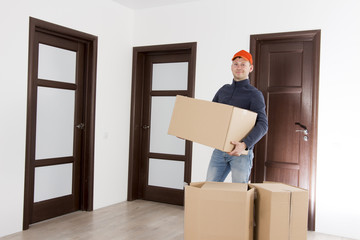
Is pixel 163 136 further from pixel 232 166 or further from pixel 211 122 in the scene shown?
pixel 211 122

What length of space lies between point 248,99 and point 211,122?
43 cm

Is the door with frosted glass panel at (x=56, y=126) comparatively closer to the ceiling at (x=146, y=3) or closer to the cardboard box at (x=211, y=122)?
the ceiling at (x=146, y=3)

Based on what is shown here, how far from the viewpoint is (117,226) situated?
10.5 ft

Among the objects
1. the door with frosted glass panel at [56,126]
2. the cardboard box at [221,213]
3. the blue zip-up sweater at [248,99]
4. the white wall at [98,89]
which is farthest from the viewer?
the door with frosted glass panel at [56,126]

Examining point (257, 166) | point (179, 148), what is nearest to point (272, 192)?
point (257, 166)

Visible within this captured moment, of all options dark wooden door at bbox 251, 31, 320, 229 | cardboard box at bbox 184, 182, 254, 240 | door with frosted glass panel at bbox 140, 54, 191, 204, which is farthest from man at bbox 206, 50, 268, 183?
door with frosted glass panel at bbox 140, 54, 191, 204

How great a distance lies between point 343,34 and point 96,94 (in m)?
2.49

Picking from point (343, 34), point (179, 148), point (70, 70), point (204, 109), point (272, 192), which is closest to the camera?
point (272, 192)

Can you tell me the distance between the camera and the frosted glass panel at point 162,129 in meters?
4.15

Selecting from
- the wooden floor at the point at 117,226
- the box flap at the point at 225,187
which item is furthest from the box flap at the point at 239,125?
the wooden floor at the point at 117,226

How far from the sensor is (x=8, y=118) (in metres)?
2.87

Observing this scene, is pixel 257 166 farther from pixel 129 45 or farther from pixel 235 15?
pixel 129 45

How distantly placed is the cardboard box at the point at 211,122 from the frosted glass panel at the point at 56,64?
1.74 metres

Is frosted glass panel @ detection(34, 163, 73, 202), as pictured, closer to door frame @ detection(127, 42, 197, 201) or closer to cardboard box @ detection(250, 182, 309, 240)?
door frame @ detection(127, 42, 197, 201)
